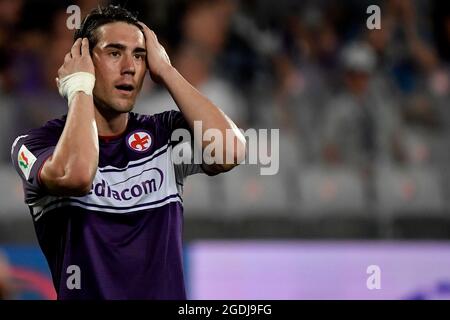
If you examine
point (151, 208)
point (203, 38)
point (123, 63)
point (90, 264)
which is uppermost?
point (203, 38)

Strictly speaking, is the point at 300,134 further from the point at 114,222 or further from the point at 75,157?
the point at 75,157

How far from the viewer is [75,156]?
300 centimetres

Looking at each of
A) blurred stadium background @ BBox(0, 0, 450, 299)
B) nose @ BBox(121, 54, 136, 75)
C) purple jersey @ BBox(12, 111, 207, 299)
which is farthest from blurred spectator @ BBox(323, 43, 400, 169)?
nose @ BBox(121, 54, 136, 75)

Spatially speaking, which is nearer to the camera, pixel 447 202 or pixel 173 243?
pixel 173 243

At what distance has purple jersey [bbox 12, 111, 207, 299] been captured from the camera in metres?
3.18

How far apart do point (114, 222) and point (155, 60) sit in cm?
67

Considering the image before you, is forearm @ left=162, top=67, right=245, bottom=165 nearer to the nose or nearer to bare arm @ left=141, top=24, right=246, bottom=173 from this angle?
bare arm @ left=141, top=24, right=246, bottom=173

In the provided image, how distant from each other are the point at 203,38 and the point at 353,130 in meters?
1.70

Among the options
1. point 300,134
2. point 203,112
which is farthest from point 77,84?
point 300,134

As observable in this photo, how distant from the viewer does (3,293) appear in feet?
21.9

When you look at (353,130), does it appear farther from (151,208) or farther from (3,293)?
(151,208)

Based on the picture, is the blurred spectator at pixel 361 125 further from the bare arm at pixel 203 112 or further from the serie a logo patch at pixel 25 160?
the serie a logo patch at pixel 25 160

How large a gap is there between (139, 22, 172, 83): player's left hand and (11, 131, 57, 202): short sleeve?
479mm
